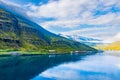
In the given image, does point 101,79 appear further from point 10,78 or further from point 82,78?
point 10,78

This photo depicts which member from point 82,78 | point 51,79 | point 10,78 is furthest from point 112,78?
point 10,78

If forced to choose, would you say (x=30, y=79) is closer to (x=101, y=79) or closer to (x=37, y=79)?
(x=37, y=79)

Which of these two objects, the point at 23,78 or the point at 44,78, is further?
the point at 44,78

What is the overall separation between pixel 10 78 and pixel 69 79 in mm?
23121

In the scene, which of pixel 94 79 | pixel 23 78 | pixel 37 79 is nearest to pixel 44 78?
pixel 37 79

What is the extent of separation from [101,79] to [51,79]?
20.3m

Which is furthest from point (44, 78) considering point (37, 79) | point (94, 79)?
point (94, 79)

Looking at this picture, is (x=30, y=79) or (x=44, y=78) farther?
(x=44, y=78)

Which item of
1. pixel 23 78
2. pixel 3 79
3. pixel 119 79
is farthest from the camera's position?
pixel 119 79

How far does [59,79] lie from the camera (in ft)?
328

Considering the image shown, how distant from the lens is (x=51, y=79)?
101m

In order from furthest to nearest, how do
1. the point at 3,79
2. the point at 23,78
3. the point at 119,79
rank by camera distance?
1. the point at 119,79
2. the point at 23,78
3. the point at 3,79

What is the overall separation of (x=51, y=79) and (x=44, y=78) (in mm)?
5526

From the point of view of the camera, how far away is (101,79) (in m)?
102
